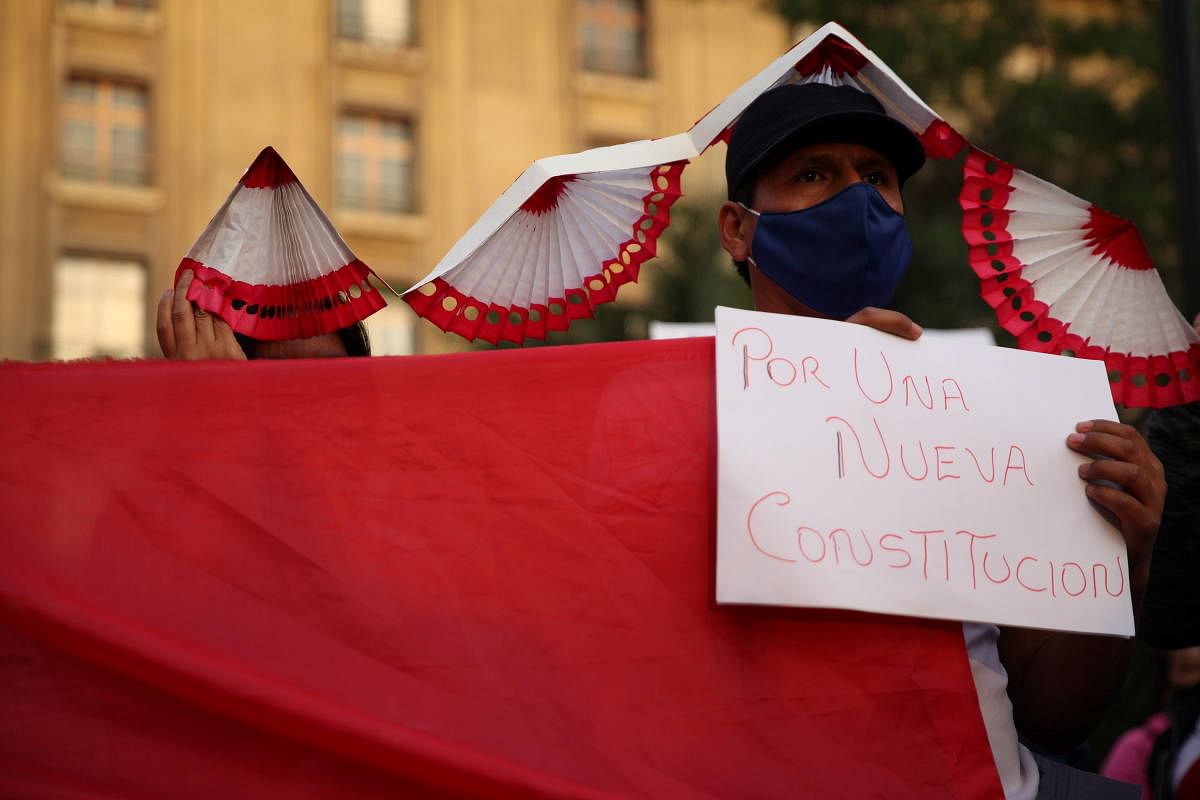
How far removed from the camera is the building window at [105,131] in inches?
746

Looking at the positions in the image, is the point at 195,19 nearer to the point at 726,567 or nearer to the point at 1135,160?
the point at 1135,160

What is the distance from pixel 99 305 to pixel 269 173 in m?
17.7

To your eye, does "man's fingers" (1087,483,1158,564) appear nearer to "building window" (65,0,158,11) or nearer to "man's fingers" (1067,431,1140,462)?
"man's fingers" (1067,431,1140,462)

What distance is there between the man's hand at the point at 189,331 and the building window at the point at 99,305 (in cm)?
1721

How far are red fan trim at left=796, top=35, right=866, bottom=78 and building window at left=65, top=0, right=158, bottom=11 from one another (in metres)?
18.3

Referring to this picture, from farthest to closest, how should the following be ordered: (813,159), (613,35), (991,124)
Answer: (613,35), (991,124), (813,159)

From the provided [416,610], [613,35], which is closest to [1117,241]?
[416,610]

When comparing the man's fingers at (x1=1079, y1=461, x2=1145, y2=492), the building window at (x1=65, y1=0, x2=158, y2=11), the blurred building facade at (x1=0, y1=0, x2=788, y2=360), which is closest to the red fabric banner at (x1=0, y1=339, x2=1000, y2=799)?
the man's fingers at (x1=1079, y1=461, x2=1145, y2=492)

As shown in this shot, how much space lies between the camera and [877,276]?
89.5 inches

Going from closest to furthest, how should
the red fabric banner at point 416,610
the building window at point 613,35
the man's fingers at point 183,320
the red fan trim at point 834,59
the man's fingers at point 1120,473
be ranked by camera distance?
the red fabric banner at point 416,610
the man's fingers at point 1120,473
the man's fingers at point 183,320
the red fan trim at point 834,59
the building window at point 613,35

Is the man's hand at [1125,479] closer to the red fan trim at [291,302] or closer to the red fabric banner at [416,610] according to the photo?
the red fabric banner at [416,610]

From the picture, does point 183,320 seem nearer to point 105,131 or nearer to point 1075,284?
point 1075,284

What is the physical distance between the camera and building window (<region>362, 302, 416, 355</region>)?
1888cm

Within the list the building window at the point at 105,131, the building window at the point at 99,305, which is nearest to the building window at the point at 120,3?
the building window at the point at 105,131
